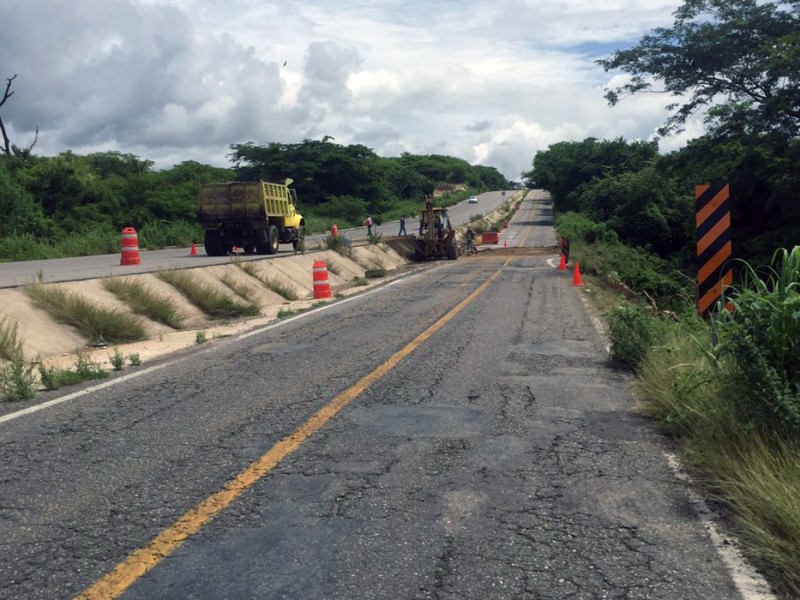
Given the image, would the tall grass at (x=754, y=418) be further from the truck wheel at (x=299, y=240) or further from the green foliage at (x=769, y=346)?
the truck wheel at (x=299, y=240)

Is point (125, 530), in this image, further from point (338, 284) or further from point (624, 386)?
point (338, 284)

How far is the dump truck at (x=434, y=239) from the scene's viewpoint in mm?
35531

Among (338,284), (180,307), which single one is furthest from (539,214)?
(180,307)

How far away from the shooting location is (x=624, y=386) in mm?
7914

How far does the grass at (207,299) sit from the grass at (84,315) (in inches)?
129

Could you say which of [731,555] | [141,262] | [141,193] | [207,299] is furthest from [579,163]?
[731,555]

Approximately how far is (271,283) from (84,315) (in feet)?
26.7

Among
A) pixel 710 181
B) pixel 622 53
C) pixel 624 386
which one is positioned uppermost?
pixel 622 53

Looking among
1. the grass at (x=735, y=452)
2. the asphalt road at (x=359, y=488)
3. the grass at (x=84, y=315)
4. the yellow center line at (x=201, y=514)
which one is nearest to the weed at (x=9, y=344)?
the grass at (x=84, y=315)

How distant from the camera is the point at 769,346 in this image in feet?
17.6

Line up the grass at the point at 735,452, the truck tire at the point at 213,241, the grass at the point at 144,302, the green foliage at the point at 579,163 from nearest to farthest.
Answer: the grass at the point at 735,452 < the grass at the point at 144,302 < the truck tire at the point at 213,241 < the green foliage at the point at 579,163

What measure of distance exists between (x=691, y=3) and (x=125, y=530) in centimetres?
3002

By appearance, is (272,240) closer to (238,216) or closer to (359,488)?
(238,216)

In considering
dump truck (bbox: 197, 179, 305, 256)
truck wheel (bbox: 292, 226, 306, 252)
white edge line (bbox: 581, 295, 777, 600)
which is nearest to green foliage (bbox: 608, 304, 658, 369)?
white edge line (bbox: 581, 295, 777, 600)
